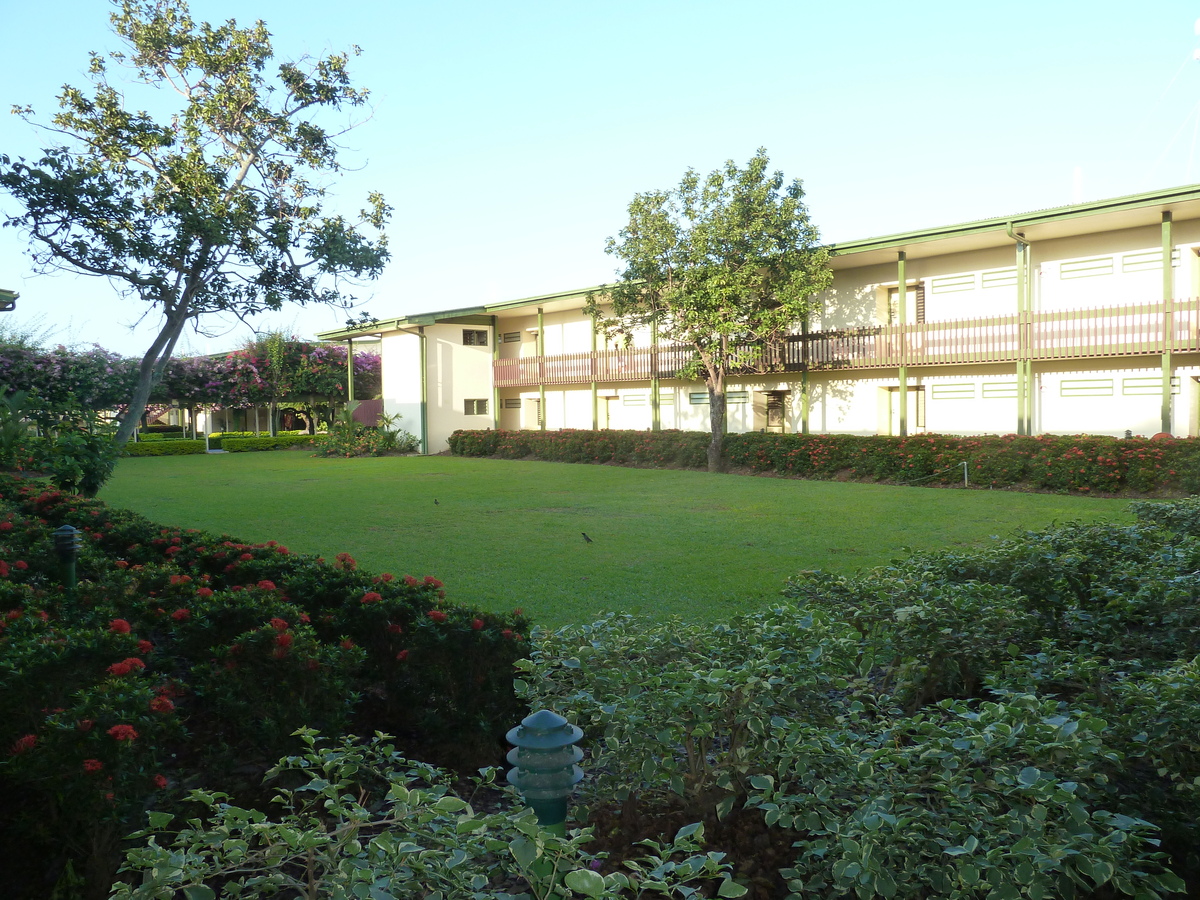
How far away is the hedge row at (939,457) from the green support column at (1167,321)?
3.31m

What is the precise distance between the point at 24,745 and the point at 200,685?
887 millimetres

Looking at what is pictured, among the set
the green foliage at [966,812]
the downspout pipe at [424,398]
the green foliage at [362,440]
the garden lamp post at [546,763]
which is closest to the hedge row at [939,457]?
the downspout pipe at [424,398]

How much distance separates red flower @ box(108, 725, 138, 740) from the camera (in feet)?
9.23

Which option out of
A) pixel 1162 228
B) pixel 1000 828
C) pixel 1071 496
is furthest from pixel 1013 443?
pixel 1000 828

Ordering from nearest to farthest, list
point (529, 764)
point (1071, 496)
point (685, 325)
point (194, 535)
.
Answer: point (529, 764)
point (194, 535)
point (1071, 496)
point (685, 325)

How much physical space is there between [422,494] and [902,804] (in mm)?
15687

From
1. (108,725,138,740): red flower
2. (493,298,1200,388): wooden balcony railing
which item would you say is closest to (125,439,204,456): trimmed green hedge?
(493,298,1200,388): wooden balcony railing

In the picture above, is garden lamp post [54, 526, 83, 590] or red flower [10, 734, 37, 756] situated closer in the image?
red flower [10, 734, 37, 756]

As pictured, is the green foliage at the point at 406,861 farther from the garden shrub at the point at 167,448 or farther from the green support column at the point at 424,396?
the garden shrub at the point at 167,448

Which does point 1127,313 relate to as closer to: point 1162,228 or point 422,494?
point 1162,228

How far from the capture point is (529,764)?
2359 mm

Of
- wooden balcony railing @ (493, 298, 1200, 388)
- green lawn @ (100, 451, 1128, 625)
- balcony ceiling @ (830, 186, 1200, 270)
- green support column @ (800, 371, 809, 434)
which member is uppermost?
balcony ceiling @ (830, 186, 1200, 270)

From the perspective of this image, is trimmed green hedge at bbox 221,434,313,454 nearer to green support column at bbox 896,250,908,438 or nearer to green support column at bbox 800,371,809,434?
green support column at bbox 800,371,809,434

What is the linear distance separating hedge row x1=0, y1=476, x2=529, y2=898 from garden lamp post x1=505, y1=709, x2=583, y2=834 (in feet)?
4.51
